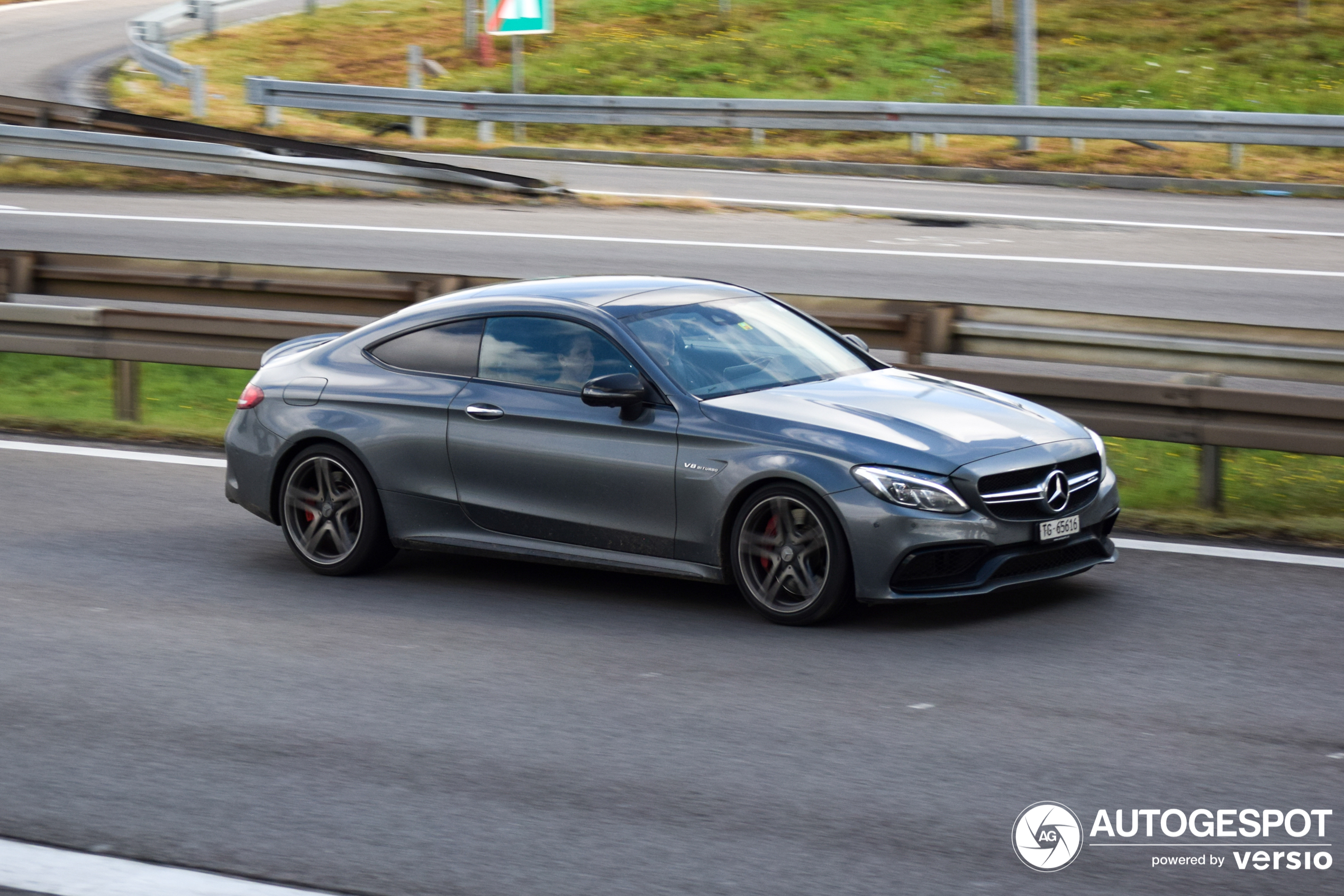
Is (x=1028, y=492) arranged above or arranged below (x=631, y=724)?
above

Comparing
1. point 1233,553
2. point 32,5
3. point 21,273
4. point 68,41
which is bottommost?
point 1233,553

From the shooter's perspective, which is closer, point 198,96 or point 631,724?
point 631,724

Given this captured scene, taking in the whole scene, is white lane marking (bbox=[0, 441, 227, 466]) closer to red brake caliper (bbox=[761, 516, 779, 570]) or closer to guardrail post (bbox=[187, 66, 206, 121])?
red brake caliper (bbox=[761, 516, 779, 570])

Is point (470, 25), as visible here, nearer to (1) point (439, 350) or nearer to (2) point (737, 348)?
(1) point (439, 350)

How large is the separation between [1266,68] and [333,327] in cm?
1978

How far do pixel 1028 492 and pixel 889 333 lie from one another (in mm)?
3784

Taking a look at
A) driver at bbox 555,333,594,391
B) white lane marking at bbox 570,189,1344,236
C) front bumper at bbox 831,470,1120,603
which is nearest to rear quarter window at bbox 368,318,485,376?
driver at bbox 555,333,594,391

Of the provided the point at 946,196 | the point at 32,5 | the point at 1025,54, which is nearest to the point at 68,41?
the point at 32,5

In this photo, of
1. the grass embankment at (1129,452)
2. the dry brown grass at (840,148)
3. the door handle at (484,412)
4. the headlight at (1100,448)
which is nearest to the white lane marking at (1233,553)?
the grass embankment at (1129,452)

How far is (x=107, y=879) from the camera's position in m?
4.85

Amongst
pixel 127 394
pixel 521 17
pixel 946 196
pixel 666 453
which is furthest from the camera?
pixel 521 17

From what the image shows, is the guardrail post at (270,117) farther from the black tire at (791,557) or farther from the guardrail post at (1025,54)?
the black tire at (791,557)

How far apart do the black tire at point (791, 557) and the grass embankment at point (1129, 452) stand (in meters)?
2.56

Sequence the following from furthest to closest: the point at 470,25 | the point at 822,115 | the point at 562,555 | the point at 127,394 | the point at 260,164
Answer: the point at 470,25 < the point at 822,115 < the point at 260,164 < the point at 127,394 < the point at 562,555
